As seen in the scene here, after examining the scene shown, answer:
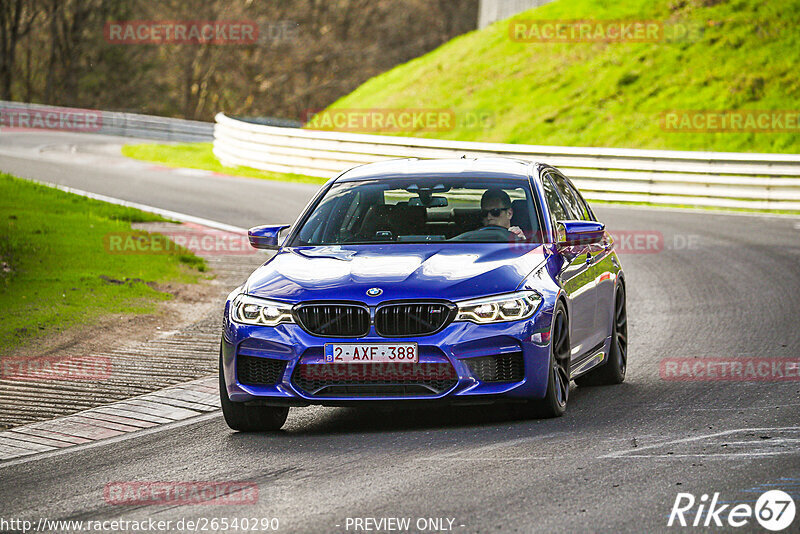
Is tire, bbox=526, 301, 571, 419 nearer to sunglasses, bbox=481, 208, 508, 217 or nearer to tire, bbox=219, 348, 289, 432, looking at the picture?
sunglasses, bbox=481, 208, 508, 217

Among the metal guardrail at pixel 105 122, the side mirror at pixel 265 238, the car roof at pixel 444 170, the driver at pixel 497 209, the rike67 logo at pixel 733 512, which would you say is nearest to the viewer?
the rike67 logo at pixel 733 512

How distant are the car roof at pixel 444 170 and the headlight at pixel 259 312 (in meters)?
1.79

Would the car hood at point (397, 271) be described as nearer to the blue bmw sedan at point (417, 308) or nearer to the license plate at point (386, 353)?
the blue bmw sedan at point (417, 308)

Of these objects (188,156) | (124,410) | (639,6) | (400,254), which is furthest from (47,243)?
(639,6)

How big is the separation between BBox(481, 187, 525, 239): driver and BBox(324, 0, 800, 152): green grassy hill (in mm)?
23519

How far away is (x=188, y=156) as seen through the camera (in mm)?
37625

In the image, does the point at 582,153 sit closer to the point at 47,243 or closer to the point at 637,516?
the point at 47,243

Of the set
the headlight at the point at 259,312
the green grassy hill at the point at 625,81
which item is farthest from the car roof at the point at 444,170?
the green grassy hill at the point at 625,81

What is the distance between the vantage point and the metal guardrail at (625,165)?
25719 mm

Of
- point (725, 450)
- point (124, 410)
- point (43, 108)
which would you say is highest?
point (725, 450)

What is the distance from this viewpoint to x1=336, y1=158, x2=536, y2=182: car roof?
29.8 feet

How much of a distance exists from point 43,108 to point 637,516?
44843mm

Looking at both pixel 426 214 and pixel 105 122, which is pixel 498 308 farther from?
pixel 105 122

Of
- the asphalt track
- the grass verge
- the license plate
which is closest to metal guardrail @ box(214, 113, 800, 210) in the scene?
the grass verge
